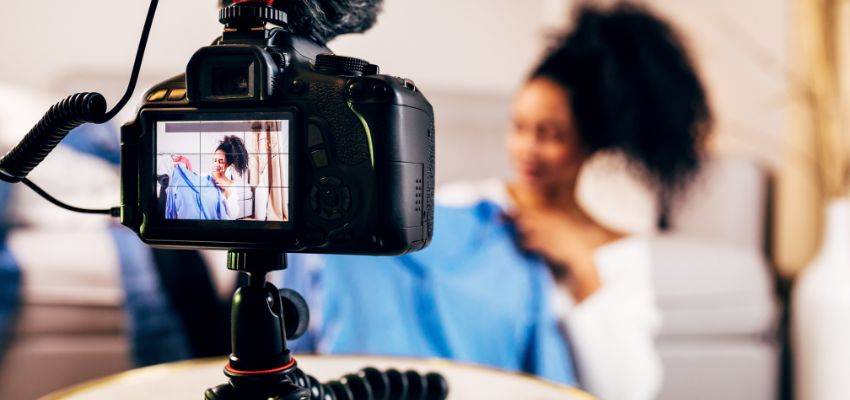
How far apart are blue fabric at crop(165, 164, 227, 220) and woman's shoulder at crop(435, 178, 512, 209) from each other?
1.01m

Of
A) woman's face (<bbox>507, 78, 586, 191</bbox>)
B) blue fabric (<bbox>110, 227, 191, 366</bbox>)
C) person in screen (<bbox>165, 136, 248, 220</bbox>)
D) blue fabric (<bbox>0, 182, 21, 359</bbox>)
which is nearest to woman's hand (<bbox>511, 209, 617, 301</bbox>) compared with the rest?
woman's face (<bbox>507, 78, 586, 191</bbox>)

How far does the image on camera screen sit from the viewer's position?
1.46 ft

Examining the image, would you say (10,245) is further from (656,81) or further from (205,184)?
(656,81)

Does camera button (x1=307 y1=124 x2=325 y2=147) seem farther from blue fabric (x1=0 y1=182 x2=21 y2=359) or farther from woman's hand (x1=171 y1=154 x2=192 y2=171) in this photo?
blue fabric (x1=0 y1=182 x2=21 y2=359)

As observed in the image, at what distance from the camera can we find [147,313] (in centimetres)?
109

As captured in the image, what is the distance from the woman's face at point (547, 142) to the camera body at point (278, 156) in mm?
1329

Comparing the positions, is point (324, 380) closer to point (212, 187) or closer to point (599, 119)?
point (212, 187)

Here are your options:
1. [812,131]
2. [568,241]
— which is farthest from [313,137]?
[812,131]

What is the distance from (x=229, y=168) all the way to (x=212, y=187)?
19 millimetres

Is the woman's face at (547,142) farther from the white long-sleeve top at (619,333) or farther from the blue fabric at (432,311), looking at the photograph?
the blue fabric at (432,311)

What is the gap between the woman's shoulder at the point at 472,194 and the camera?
5.04 feet

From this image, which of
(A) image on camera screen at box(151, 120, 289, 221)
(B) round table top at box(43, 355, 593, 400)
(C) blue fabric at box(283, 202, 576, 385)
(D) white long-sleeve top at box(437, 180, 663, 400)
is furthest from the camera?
(D) white long-sleeve top at box(437, 180, 663, 400)

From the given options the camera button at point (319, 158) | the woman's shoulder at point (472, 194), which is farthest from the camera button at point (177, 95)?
the woman's shoulder at point (472, 194)

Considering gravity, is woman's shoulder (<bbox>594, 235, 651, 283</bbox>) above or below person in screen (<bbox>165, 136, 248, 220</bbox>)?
below
